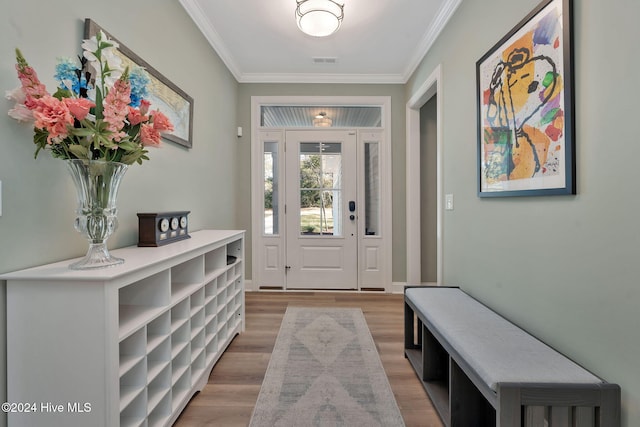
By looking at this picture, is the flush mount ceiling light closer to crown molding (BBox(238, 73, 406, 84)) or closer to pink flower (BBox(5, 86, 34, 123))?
crown molding (BBox(238, 73, 406, 84))

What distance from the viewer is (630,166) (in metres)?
0.93

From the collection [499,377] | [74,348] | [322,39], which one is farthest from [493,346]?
[322,39]

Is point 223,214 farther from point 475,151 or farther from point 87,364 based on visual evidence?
point 475,151

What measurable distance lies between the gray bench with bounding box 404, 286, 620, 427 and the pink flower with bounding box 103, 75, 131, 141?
5.25 feet

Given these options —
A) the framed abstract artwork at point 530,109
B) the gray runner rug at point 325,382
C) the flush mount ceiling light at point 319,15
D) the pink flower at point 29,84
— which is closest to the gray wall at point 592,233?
the framed abstract artwork at point 530,109

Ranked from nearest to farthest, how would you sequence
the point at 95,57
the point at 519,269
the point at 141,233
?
the point at 95,57, the point at 519,269, the point at 141,233

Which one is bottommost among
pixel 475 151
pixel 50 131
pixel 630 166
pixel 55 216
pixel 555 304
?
pixel 555 304

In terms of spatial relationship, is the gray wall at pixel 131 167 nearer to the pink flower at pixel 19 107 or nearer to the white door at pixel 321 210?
the pink flower at pixel 19 107

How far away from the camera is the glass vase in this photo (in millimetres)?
1049

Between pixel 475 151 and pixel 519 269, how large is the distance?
2.77 ft

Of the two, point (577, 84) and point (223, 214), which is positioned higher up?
point (577, 84)

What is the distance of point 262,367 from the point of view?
192 centimetres

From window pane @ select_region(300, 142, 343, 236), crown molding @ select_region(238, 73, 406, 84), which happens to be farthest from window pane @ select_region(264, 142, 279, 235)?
crown molding @ select_region(238, 73, 406, 84)

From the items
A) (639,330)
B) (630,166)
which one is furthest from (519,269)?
(630,166)
